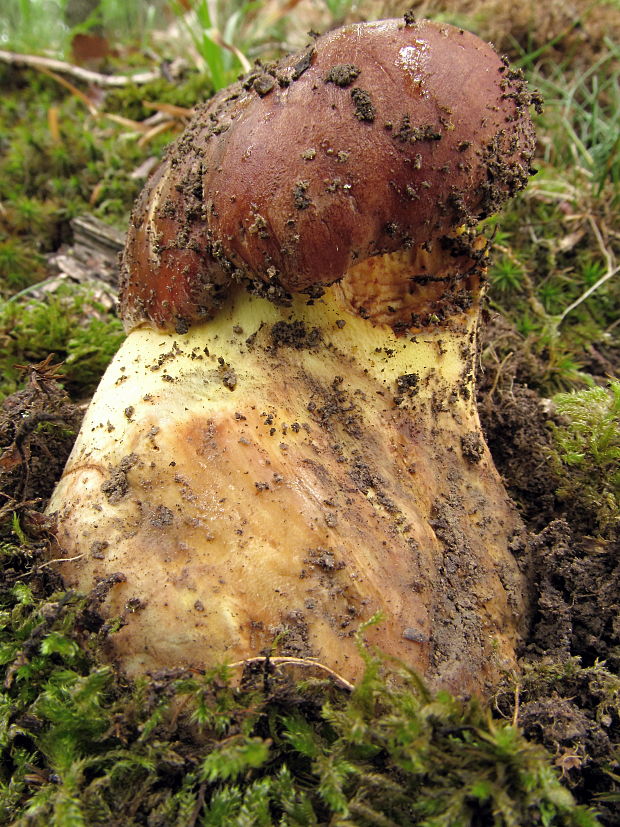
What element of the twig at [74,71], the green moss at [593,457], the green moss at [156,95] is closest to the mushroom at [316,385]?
the green moss at [593,457]

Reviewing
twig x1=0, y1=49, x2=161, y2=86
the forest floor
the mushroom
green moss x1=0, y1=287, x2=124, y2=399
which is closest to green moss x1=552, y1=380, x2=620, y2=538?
the forest floor

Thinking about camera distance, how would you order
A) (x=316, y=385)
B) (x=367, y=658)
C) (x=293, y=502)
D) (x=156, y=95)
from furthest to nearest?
(x=156, y=95), (x=316, y=385), (x=293, y=502), (x=367, y=658)

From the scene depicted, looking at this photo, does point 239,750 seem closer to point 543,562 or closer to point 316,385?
point 316,385

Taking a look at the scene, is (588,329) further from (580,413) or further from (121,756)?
(121,756)

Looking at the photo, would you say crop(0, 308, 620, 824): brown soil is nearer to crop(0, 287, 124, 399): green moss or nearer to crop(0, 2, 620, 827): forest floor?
crop(0, 2, 620, 827): forest floor

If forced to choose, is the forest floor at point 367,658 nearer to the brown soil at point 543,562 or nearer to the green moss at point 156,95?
the brown soil at point 543,562

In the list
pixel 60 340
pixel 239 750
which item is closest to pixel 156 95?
pixel 60 340
